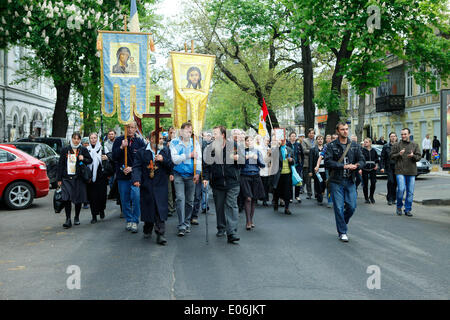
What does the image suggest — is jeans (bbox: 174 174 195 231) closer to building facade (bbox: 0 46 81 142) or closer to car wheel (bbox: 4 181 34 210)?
car wheel (bbox: 4 181 34 210)

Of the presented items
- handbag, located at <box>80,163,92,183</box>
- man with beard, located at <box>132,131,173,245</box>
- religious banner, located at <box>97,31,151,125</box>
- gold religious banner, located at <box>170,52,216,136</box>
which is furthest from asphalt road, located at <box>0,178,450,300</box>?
religious banner, located at <box>97,31,151,125</box>

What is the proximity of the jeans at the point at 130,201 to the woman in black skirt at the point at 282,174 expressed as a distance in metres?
3.98

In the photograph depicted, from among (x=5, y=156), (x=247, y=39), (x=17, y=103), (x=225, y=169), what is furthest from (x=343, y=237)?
(x=17, y=103)

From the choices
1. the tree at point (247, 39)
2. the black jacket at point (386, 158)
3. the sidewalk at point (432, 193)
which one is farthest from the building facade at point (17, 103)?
the black jacket at point (386, 158)

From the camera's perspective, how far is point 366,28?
18.6 m

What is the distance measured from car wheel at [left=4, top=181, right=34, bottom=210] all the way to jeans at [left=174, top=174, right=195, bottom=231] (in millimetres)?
5803

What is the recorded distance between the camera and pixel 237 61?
29.3 m

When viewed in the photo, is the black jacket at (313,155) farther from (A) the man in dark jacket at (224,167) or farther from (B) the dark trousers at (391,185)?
(A) the man in dark jacket at (224,167)

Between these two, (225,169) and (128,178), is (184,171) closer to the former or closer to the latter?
(225,169)

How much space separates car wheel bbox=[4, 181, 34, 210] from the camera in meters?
13.4

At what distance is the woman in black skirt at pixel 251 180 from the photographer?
405 inches

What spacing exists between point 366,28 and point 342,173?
11148mm

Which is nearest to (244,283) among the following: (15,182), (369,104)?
(15,182)
